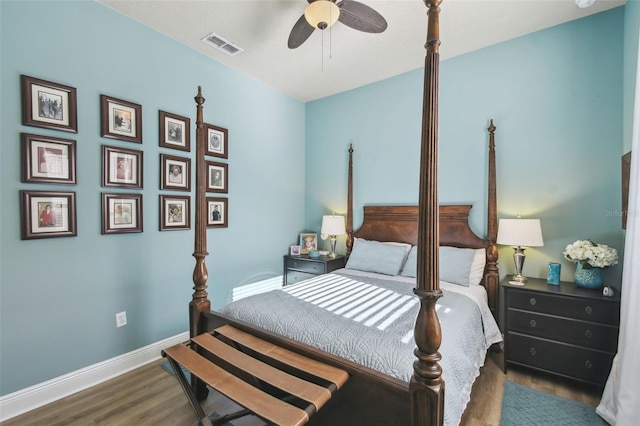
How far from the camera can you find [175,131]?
2740 millimetres

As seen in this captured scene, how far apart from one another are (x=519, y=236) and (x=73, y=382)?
3.59 metres

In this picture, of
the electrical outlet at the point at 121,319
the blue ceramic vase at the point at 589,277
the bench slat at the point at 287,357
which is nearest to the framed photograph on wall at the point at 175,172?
the electrical outlet at the point at 121,319

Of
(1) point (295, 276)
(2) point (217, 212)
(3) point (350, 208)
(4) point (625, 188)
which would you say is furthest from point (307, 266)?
(4) point (625, 188)

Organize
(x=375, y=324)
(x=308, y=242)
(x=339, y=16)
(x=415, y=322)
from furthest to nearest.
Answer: (x=308, y=242)
(x=339, y=16)
(x=375, y=324)
(x=415, y=322)

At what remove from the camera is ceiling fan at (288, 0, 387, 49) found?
6.05 feet

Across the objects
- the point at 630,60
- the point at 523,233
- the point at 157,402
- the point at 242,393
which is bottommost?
the point at 157,402

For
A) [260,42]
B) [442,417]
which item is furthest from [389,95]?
[442,417]

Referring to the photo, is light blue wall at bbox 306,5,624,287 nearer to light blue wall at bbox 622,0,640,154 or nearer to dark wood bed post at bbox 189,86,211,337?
light blue wall at bbox 622,0,640,154

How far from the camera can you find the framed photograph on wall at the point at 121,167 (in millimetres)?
2262

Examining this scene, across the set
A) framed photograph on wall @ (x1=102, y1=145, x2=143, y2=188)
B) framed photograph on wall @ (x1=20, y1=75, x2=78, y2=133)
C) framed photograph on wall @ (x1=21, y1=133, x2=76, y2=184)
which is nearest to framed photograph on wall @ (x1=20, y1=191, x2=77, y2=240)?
framed photograph on wall @ (x1=21, y1=133, x2=76, y2=184)

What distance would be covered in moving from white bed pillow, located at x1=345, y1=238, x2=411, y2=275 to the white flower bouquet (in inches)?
52.3

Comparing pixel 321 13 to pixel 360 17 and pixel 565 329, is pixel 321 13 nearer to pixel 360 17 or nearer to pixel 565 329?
pixel 360 17

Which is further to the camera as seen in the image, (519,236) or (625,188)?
(519,236)

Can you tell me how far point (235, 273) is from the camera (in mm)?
3291
